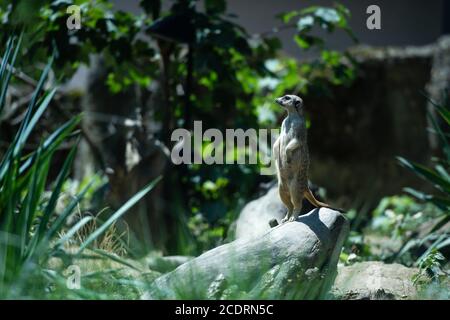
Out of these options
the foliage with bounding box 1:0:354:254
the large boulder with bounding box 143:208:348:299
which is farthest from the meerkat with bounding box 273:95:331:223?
the foliage with bounding box 1:0:354:254

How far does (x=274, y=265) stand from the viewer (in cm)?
343

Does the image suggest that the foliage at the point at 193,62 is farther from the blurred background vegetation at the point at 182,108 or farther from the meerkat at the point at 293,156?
the meerkat at the point at 293,156

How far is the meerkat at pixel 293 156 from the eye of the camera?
364 centimetres

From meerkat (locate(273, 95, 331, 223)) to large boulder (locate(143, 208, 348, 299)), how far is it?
13 cm

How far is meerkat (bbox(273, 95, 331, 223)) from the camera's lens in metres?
3.64

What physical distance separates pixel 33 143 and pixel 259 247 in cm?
585

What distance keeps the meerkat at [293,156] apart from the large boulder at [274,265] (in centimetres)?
13

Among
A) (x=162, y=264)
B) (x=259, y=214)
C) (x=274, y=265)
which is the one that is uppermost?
(x=274, y=265)

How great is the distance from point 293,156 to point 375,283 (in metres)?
0.92

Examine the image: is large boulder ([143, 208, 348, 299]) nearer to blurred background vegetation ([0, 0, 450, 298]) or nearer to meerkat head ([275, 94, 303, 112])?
meerkat head ([275, 94, 303, 112])

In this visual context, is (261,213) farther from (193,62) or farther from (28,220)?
(28,220)

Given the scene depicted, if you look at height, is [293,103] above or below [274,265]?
above

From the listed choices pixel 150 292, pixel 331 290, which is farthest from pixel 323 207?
pixel 150 292
